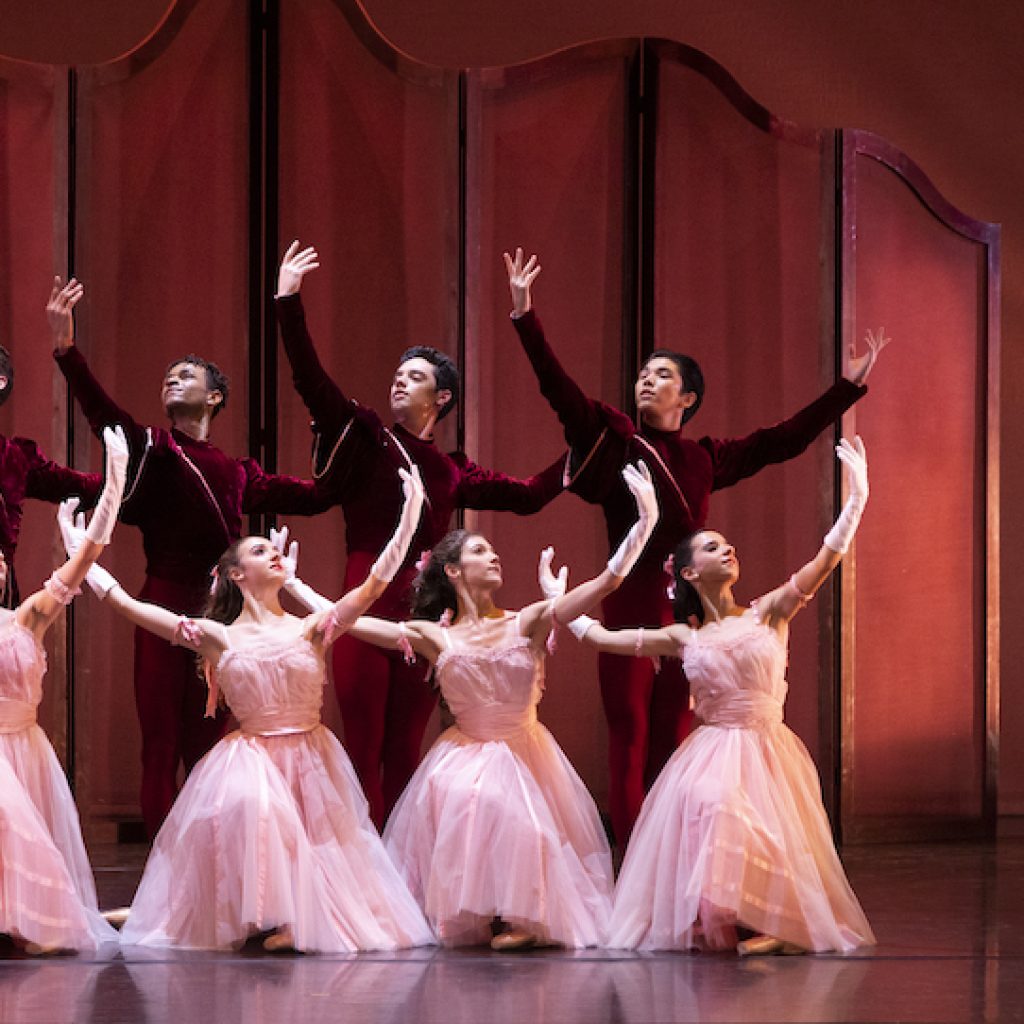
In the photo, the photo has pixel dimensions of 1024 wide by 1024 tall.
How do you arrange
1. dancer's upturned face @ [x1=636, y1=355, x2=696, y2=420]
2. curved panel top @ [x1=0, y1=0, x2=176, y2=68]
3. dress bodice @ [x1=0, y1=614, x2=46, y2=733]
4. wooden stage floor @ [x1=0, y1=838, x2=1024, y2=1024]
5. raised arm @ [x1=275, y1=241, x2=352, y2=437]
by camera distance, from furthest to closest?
1. curved panel top @ [x1=0, y1=0, x2=176, y2=68]
2. dancer's upturned face @ [x1=636, y1=355, x2=696, y2=420]
3. raised arm @ [x1=275, y1=241, x2=352, y2=437]
4. dress bodice @ [x1=0, y1=614, x2=46, y2=733]
5. wooden stage floor @ [x1=0, y1=838, x2=1024, y2=1024]

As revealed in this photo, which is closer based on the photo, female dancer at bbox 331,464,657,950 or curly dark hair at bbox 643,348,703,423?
female dancer at bbox 331,464,657,950

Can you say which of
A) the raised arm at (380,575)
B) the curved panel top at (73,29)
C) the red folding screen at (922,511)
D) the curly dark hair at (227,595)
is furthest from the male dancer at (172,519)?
the red folding screen at (922,511)

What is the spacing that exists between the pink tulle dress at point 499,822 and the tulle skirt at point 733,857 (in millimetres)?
134

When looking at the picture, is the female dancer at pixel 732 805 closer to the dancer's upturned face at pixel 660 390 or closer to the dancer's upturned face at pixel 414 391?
the dancer's upturned face at pixel 660 390

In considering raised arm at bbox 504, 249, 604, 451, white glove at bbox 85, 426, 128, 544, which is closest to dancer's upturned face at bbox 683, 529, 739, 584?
raised arm at bbox 504, 249, 604, 451

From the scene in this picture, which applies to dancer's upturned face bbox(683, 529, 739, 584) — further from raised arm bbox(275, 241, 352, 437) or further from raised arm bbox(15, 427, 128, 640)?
raised arm bbox(15, 427, 128, 640)

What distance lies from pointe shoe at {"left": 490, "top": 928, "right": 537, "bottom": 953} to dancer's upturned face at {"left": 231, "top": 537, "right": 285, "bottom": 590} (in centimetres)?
102

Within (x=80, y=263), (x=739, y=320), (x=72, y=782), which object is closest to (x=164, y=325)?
(x=80, y=263)

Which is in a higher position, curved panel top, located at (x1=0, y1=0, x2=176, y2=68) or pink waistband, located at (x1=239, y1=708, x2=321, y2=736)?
curved panel top, located at (x1=0, y1=0, x2=176, y2=68)

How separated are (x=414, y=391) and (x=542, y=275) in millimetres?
1438

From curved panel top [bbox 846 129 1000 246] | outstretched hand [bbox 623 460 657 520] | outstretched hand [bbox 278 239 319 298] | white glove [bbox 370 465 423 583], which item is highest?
curved panel top [bbox 846 129 1000 246]

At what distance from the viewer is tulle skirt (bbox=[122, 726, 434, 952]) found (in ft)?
14.3

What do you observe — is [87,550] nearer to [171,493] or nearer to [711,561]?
[171,493]

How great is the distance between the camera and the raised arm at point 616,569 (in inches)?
177
